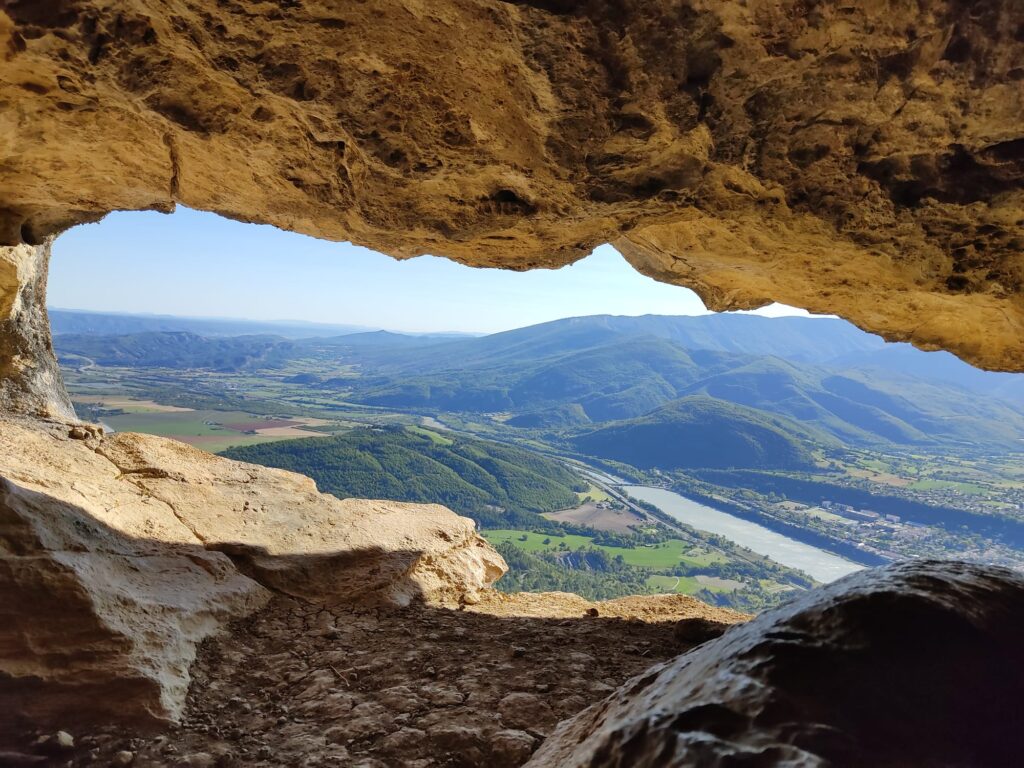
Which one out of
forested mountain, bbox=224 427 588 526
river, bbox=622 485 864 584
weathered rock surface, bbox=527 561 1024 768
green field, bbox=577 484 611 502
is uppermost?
weathered rock surface, bbox=527 561 1024 768

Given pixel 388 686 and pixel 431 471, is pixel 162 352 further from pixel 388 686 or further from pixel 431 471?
pixel 388 686

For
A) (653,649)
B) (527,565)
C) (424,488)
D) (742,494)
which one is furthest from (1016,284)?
(742,494)

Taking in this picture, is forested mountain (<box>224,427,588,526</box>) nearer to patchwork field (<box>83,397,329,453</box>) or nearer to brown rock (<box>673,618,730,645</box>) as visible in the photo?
patchwork field (<box>83,397,329,453</box>)

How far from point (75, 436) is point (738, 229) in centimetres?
818

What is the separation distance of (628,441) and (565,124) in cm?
6691

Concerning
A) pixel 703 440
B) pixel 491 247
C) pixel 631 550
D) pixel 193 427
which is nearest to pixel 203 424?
pixel 193 427

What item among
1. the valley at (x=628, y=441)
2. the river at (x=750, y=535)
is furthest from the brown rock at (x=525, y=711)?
the river at (x=750, y=535)

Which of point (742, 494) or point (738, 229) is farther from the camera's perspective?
point (742, 494)

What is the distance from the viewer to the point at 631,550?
3656 cm

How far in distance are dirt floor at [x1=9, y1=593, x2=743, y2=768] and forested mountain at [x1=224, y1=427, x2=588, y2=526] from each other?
2677 cm

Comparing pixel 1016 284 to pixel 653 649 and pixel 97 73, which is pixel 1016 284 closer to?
pixel 653 649

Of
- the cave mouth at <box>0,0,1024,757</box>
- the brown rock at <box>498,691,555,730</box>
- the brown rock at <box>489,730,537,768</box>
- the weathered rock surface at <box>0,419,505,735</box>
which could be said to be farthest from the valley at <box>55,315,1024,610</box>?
the brown rock at <box>489,730,537,768</box>

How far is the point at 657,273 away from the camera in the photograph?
8.35m

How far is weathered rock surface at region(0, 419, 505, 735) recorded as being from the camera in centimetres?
355
